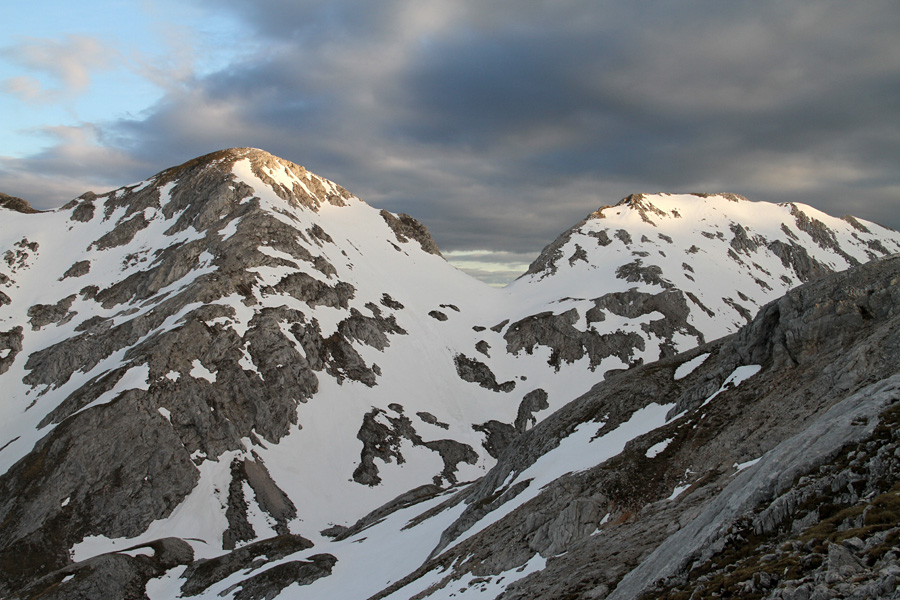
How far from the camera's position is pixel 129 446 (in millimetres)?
77125

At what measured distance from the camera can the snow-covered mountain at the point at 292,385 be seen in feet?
159

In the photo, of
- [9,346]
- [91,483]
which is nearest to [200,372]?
[91,483]

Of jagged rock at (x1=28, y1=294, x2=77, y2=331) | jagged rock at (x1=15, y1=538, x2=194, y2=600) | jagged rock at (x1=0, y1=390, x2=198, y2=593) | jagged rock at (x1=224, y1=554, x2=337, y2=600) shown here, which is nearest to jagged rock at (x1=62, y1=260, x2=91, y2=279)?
jagged rock at (x1=28, y1=294, x2=77, y2=331)

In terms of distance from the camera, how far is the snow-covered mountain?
159 feet

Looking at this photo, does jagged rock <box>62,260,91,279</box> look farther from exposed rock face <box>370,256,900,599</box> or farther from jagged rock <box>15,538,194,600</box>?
exposed rock face <box>370,256,900,599</box>

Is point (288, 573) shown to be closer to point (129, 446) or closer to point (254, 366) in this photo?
point (129, 446)

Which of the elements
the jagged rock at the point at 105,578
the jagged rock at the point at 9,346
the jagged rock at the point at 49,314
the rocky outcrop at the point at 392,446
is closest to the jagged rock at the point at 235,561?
the jagged rock at the point at 105,578

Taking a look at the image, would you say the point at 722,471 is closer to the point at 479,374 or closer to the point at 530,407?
the point at 530,407

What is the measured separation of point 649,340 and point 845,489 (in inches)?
4998

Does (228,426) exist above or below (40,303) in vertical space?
below

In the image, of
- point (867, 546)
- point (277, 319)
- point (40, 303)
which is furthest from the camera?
point (40, 303)

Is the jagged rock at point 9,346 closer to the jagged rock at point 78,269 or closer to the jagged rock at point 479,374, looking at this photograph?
the jagged rock at point 78,269

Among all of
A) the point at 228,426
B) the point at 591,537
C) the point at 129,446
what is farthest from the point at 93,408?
the point at 591,537

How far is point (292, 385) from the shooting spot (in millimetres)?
97125
